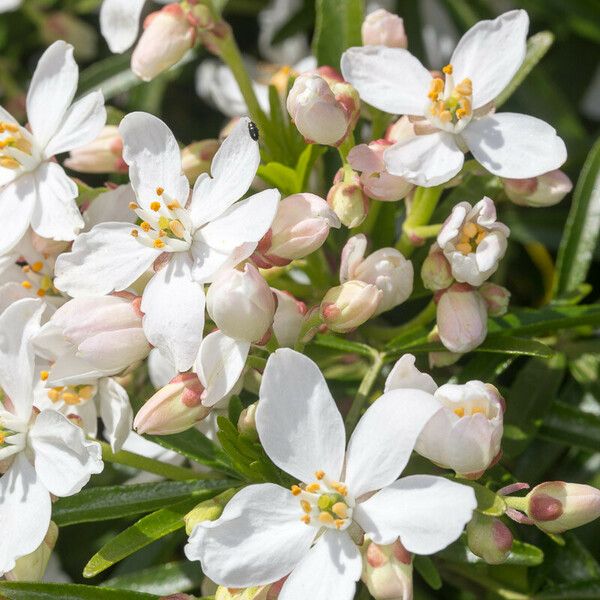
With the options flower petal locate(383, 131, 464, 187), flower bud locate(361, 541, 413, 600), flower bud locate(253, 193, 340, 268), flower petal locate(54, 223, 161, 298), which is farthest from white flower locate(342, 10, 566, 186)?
flower bud locate(361, 541, 413, 600)

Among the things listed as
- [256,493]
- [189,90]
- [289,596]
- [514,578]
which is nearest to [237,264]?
[256,493]

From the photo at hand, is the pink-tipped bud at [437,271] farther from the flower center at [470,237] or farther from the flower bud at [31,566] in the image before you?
the flower bud at [31,566]

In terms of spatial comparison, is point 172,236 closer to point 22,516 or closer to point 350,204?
point 350,204

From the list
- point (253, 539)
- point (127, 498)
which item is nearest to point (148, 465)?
point (127, 498)

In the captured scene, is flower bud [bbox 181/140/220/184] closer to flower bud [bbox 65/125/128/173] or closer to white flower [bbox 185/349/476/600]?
flower bud [bbox 65/125/128/173]

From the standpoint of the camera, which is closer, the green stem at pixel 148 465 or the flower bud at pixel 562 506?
the flower bud at pixel 562 506

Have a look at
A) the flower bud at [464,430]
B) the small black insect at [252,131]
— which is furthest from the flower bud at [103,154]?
the flower bud at [464,430]
